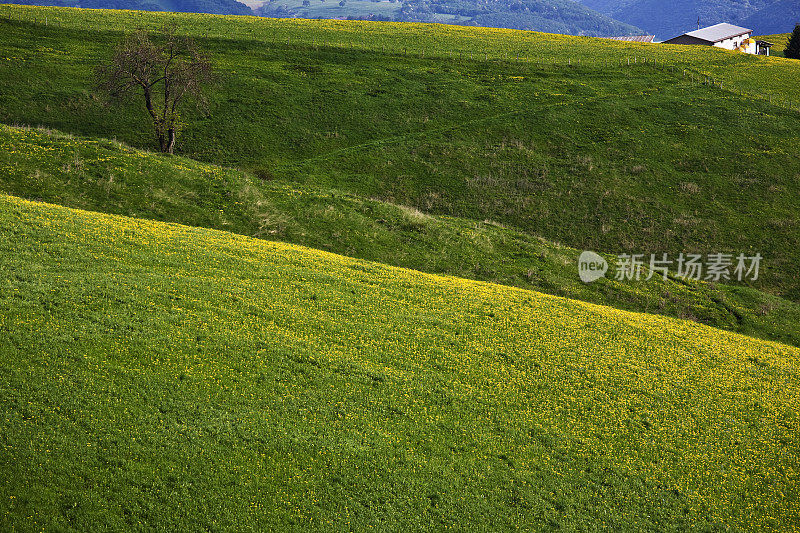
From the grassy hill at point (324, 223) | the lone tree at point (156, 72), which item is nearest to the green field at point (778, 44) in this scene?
the grassy hill at point (324, 223)

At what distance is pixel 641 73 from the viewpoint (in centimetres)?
9069

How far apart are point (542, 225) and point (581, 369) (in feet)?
97.9

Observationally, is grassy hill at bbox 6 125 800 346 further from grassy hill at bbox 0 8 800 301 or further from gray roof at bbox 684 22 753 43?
gray roof at bbox 684 22 753 43

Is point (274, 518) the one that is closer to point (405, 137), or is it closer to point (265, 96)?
point (405, 137)

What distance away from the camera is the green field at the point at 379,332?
17250mm

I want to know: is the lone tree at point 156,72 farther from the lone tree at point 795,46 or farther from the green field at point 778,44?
the green field at point 778,44

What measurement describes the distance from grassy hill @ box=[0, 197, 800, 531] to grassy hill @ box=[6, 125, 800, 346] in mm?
7351

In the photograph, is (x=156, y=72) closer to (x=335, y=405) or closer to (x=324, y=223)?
(x=324, y=223)

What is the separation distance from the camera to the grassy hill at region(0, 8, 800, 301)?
181 ft

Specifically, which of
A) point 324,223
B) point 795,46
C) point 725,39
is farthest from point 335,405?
point 725,39

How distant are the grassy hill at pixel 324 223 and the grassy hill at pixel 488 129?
8.83m

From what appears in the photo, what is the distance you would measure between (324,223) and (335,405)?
2400 cm

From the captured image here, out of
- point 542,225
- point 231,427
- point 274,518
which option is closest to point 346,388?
point 231,427

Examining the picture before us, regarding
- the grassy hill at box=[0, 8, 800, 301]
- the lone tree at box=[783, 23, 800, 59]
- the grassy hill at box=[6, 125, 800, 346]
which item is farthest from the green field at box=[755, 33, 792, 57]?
the grassy hill at box=[6, 125, 800, 346]
